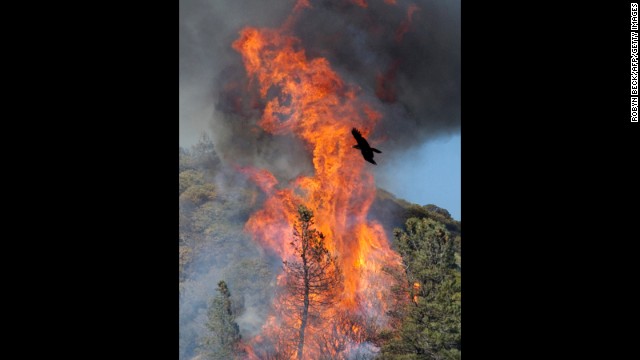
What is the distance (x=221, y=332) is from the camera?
2427 cm

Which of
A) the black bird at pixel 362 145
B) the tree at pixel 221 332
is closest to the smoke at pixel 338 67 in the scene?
the black bird at pixel 362 145

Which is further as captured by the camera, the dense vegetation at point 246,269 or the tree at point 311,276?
the tree at point 311,276

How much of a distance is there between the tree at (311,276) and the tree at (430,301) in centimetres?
347

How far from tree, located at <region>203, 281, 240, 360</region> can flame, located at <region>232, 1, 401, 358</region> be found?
7.06 feet

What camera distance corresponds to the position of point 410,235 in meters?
25.1

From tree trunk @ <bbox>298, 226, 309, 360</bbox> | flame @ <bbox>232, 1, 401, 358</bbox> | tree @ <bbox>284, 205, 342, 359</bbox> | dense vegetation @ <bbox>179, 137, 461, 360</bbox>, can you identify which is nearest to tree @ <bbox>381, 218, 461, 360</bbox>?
dense vegetation @ <bbox>179, 137, 461, 360</bbox>

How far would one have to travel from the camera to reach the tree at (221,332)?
24203 mm

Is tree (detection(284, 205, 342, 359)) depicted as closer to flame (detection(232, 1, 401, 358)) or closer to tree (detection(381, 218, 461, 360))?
flame (detection(232, 1, 401, 358))

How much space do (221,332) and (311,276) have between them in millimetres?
4796

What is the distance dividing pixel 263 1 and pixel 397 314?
1639 centimetres

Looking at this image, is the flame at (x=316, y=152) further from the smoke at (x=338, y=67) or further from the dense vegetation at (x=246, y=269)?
the dense vegetation at (x=246, y=269)

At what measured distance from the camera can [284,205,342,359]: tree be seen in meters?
25.3

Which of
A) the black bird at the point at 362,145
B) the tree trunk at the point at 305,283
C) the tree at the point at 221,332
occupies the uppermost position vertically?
the black bird at the point at 362,145
